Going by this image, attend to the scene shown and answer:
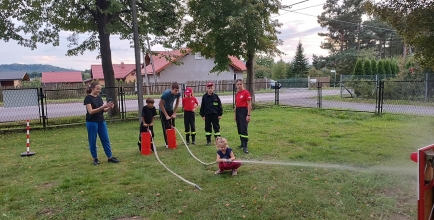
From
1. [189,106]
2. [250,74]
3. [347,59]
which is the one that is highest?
[347,59]

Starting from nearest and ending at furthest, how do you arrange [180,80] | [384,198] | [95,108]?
[384,198] < [95,108] < [180,80]

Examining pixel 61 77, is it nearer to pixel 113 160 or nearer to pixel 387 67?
pixel 387 67

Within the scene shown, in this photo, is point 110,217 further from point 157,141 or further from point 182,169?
point 157,141

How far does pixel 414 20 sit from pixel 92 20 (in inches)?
523

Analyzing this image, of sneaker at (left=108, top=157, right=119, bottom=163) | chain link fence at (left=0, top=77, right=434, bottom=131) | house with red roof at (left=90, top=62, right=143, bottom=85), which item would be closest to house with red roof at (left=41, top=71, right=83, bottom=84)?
house with red roof at (left=90, top=62, right=143, bottom=85)

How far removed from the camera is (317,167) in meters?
6.00

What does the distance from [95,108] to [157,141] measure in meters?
3.21

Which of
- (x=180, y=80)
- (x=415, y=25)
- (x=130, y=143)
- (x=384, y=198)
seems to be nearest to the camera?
(x=384, y=198)

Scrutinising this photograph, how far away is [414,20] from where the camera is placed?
24.4 ft

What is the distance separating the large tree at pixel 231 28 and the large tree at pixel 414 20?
7817mm

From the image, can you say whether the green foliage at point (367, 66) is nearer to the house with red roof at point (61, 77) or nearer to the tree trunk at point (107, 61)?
the tree trunk at point (107, 61)

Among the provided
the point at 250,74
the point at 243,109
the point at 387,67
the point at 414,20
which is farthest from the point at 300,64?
the point at 243,109

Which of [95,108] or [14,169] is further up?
[95,108]

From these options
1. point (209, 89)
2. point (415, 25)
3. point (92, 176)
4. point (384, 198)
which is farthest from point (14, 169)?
point (415, 25)
